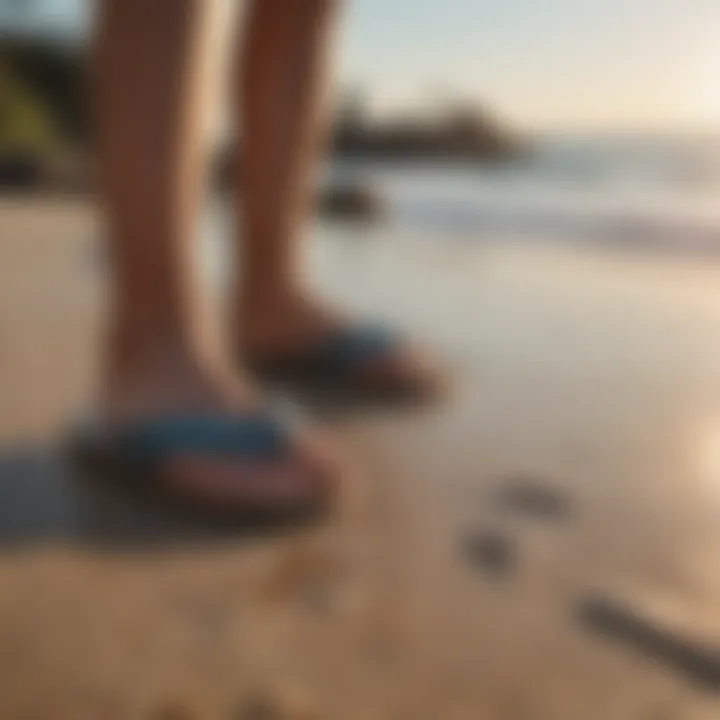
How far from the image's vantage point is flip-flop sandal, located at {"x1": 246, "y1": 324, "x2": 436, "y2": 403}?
89 cm

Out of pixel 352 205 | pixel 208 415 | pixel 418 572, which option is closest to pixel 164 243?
pixel 208 415

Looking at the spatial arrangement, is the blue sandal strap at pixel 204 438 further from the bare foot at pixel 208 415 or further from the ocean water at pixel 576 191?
the ocean water at pixel 576 191

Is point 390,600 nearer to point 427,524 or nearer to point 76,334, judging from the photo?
point 427,524

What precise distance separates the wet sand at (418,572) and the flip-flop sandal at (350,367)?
0.15ft

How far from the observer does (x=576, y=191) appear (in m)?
2.75

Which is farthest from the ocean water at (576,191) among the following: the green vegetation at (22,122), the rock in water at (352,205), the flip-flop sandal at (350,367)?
the flip-flop sandal at (350,367)

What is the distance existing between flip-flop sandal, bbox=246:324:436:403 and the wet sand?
47 mm

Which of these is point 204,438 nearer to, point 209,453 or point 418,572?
point 209,453

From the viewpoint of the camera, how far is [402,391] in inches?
35.0

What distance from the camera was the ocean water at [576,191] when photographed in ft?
7.19

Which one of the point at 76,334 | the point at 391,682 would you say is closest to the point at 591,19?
the point at 76,334

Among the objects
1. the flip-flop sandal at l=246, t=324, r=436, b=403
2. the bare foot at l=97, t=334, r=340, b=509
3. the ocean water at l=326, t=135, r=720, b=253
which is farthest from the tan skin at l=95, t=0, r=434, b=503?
the ocean water at l=326, t=135, r=720, b=253

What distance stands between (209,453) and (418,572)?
0.14m

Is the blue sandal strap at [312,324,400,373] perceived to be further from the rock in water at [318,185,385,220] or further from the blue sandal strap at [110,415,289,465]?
the rock in water at [318,185,385,220]
